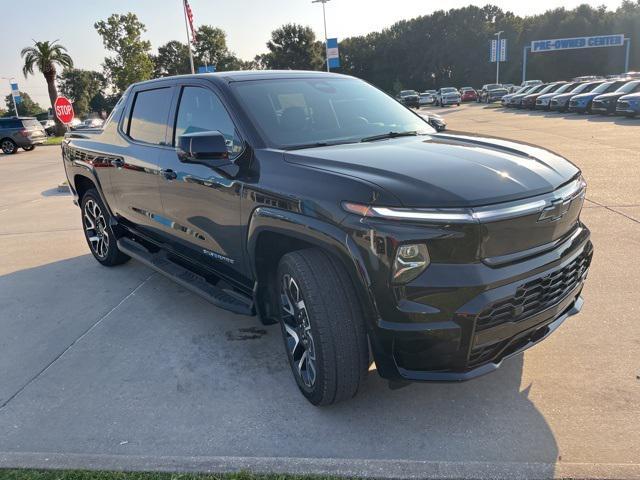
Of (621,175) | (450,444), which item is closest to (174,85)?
(450,444)

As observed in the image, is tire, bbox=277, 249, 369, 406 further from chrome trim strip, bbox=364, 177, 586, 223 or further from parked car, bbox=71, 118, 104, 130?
parked car, bbox=71, 118, 104, 130

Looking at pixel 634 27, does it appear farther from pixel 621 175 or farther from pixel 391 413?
pixel 391 413

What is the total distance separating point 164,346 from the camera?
3832mm

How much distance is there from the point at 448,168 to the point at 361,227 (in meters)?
0.59

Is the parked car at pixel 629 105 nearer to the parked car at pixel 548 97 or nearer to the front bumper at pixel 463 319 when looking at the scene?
the parked car at pixel 548 97

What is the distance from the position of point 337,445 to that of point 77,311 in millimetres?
2936

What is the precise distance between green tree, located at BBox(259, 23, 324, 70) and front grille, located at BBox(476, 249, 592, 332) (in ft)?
258

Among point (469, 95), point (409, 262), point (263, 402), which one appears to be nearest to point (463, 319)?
point (409, 262)

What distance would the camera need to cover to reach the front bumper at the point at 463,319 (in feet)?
7.52

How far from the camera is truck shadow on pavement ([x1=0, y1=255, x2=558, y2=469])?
266 cm

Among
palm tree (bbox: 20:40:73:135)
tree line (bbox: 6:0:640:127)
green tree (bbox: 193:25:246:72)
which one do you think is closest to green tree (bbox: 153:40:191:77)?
tree line (bbox: 6:0:640:127)

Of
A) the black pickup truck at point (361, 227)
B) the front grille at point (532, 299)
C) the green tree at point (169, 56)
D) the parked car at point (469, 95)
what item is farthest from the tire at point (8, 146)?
the green tree at point (169, 56)

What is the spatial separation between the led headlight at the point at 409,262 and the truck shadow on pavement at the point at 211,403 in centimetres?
91

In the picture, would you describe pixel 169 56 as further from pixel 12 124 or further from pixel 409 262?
pixel 409 262
